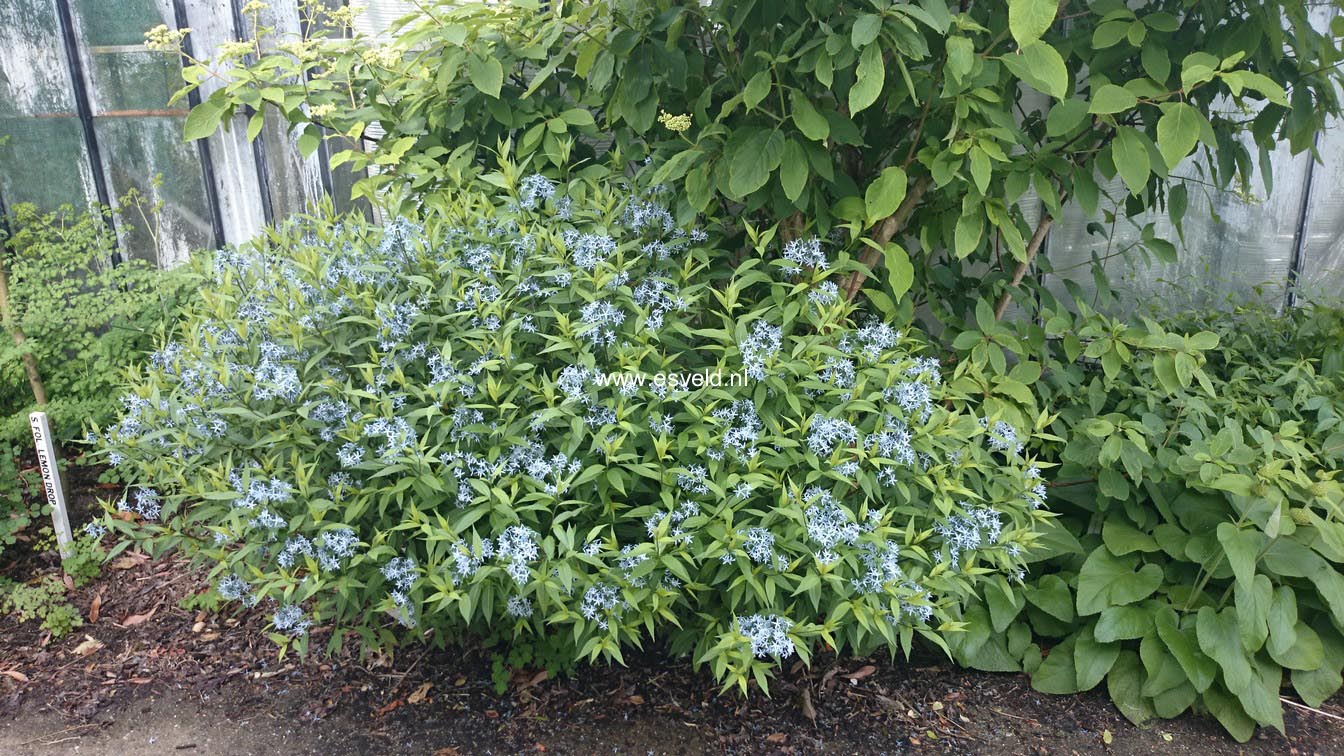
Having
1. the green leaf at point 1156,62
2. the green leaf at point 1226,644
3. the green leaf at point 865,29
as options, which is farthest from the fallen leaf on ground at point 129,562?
the green leaf at point 1156,62

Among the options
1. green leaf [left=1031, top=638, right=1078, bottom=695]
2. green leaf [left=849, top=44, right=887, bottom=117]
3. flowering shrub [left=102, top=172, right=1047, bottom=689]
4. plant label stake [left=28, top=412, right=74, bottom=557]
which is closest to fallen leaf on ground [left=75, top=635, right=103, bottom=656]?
plant label stake [left=28, top=412, right=74, bottom=557]

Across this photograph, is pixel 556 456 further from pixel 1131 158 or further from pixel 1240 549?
pixel 1240 549

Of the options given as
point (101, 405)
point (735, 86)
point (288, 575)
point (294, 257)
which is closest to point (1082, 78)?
point (735, 86)

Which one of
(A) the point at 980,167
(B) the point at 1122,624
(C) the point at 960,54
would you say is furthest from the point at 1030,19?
(B) the point at 1122,624

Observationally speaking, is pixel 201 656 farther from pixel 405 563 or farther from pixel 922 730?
pixel 922 730

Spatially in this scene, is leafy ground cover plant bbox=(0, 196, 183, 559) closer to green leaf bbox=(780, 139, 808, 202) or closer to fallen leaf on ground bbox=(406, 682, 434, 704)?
fallen leaf on ground bbox=(406, 682, 434, 704)

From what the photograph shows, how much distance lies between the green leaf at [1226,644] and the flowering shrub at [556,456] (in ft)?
2.14

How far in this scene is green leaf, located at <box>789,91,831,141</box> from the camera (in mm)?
2369

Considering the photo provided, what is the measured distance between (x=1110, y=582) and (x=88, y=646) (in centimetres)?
340

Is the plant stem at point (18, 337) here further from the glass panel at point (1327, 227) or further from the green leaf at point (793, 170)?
the glass panel at point (1327, 227)

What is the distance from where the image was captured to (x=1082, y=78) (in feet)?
10.6

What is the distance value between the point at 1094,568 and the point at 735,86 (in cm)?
193

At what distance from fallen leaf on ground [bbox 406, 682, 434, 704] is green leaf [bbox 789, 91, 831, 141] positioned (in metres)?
2.00

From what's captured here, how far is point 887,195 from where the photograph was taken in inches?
97.7
